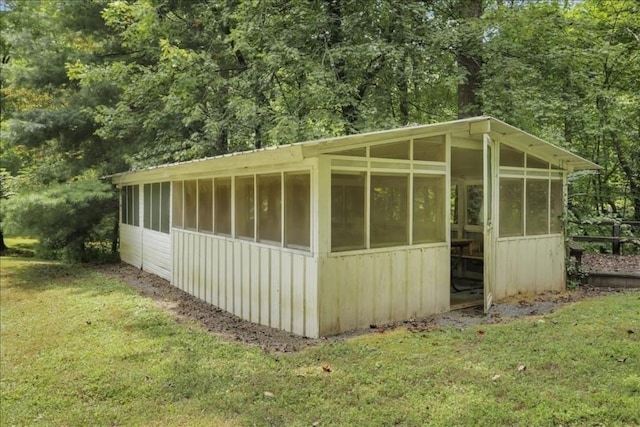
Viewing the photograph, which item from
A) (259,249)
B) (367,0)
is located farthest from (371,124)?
(259,249)

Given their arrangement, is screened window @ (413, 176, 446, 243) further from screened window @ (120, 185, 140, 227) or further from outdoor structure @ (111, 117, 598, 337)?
screened window @ (120, 185, 140, 227)

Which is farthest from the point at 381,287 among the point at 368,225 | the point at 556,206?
the point at 556,206

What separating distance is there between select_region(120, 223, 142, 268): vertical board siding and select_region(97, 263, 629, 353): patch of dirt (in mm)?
3209

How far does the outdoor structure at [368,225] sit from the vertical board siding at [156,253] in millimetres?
1320

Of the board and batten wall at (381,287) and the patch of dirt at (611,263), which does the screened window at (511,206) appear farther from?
Result: the patch of dirt at (611,263)

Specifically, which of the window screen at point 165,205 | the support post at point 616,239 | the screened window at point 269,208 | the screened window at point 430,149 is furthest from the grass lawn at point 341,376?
the support post at point 616,239

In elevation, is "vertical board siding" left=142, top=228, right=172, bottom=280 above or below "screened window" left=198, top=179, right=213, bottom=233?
below

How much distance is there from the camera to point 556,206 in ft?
28.6

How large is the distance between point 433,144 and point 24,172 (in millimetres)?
12409

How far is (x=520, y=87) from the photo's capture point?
10.7 metres

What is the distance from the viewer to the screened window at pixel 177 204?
10016 mm

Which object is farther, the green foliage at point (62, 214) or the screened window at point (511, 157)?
the green foliage at point (62, 214)

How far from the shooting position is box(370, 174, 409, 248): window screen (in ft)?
20.3

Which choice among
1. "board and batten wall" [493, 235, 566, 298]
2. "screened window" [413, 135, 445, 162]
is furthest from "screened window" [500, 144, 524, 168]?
"screened window" [413, 135, 445, 162]
